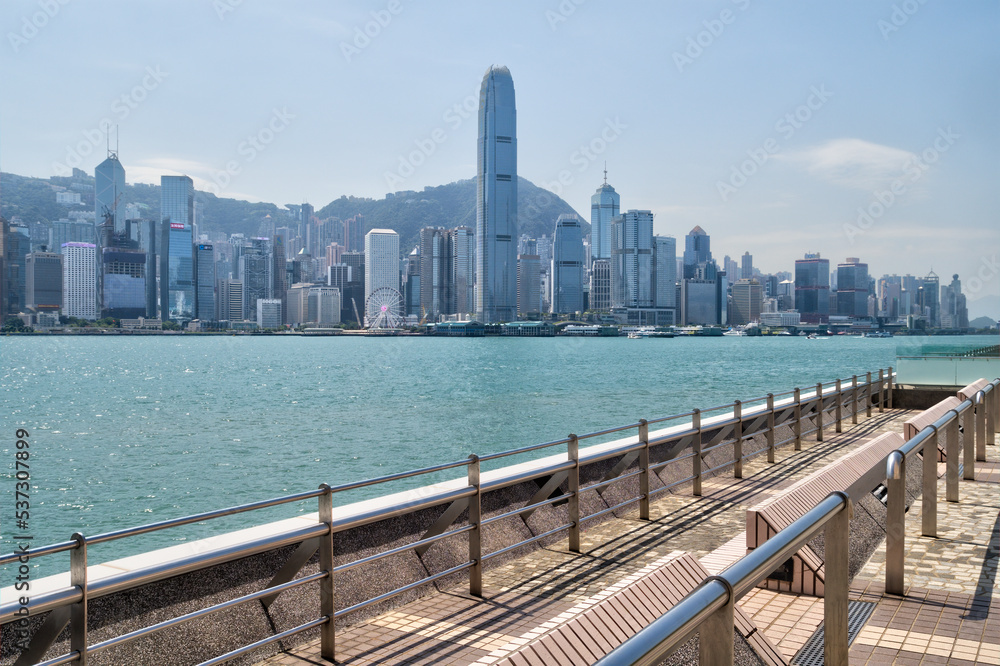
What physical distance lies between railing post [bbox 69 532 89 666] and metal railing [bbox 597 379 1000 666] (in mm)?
2683

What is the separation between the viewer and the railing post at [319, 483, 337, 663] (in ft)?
16.2

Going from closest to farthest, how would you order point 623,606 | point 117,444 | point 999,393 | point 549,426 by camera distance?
point 623,606 < point 999,393 < point 117,444 < point 549,426

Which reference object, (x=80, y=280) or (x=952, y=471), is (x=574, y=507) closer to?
(x=952, y=471)

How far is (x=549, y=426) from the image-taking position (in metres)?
40.8

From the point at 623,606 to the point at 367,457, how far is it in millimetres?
28754

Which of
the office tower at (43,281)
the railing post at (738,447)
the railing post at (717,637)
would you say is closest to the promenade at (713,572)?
the railing post at (717,637)

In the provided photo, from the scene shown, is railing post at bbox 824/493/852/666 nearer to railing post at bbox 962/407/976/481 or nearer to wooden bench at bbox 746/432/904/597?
wooden bench at bbox 746/432/904/597

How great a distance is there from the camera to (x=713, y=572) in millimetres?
5051

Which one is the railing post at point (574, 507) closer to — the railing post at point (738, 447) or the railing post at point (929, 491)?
the railing post at point (929, 491)

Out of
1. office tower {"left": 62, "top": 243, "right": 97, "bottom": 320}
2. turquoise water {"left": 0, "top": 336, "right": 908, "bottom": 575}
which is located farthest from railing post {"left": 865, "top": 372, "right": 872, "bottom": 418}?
office tower {"left": 62, "top": 243, "right": 97, "bottom": 320}

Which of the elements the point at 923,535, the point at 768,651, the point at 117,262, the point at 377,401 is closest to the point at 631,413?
the point at 377,401

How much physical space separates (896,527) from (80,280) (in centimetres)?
20089

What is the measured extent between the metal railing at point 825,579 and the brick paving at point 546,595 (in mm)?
917

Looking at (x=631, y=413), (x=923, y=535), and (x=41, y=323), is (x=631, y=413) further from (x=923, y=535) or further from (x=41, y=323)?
(x=41, y=323)
